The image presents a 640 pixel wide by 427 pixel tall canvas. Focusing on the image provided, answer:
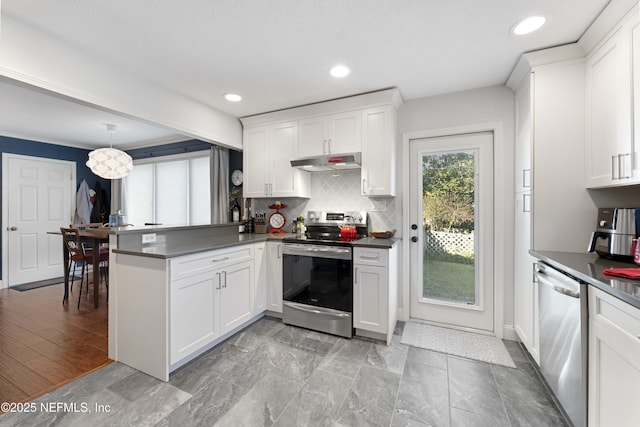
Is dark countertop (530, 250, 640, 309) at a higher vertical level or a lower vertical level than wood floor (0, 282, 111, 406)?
higher

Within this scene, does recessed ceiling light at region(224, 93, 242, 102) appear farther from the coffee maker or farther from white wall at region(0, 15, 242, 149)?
the coffee maker

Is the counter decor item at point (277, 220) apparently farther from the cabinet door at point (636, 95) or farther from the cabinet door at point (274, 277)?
the cabinet door at point (636, 95)

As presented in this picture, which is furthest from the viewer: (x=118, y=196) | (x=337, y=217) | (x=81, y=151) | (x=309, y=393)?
(x=118, y=196)

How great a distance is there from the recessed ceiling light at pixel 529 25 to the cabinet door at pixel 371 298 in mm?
2016

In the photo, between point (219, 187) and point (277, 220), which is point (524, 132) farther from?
point (219, 187)

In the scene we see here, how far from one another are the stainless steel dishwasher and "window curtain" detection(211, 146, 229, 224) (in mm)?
3577

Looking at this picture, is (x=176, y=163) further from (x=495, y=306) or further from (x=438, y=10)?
(x=495, y=306)

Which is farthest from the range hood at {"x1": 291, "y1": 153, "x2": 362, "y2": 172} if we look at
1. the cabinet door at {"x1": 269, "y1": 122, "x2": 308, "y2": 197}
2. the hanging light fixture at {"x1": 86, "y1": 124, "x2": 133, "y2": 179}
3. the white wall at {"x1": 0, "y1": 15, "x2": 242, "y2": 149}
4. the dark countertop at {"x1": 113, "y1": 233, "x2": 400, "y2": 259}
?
the hanging light fixture at {"x1": 86, "y1": 124, "x2": 133, "y2": 179}

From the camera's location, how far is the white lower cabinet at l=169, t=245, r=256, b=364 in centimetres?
194

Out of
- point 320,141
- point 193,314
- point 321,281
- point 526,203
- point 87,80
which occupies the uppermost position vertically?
point 87,80

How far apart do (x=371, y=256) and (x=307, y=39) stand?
1856 mm

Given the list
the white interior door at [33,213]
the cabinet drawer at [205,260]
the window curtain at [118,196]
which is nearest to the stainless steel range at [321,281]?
the cabinet drawer at [205,260]

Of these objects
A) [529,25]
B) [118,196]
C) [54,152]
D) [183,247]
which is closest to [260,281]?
[183,247]

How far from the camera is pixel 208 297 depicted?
7.24 ft
